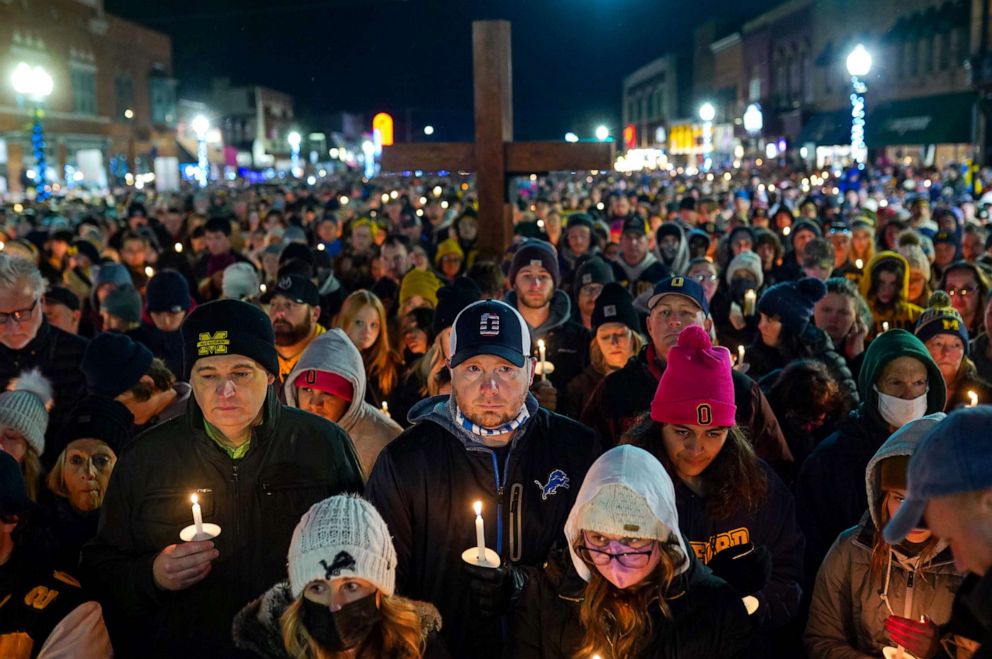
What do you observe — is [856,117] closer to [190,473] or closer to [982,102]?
[982,102]

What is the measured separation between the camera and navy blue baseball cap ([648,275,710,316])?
223 inches

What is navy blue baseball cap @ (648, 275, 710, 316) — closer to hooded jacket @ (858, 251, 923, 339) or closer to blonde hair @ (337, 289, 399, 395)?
blonde hair @ (337, 289, 399, 395)

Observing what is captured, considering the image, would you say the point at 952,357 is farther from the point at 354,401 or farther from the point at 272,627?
the point at 272,627

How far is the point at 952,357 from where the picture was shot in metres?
5.91

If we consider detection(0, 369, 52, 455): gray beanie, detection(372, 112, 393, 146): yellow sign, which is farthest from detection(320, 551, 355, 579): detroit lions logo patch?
detection(372, 112, 393, 146): yellow sign

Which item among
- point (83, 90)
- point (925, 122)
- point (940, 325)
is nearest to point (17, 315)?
point (940, 325)

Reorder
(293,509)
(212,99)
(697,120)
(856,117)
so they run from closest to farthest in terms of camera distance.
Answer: (293,509)
(856,117)
(697,120)
(212,99)

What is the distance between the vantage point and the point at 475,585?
10.2 ft

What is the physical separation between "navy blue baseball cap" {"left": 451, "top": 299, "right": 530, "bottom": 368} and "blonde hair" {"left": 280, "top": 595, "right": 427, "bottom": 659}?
915mm

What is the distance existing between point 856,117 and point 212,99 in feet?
261

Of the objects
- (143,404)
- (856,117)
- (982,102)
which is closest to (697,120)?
(856,117)

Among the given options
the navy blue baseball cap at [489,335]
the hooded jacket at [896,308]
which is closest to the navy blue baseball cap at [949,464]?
the navy blue baseball cap at [489,335]

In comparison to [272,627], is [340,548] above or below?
above

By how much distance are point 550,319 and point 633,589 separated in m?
4.19
